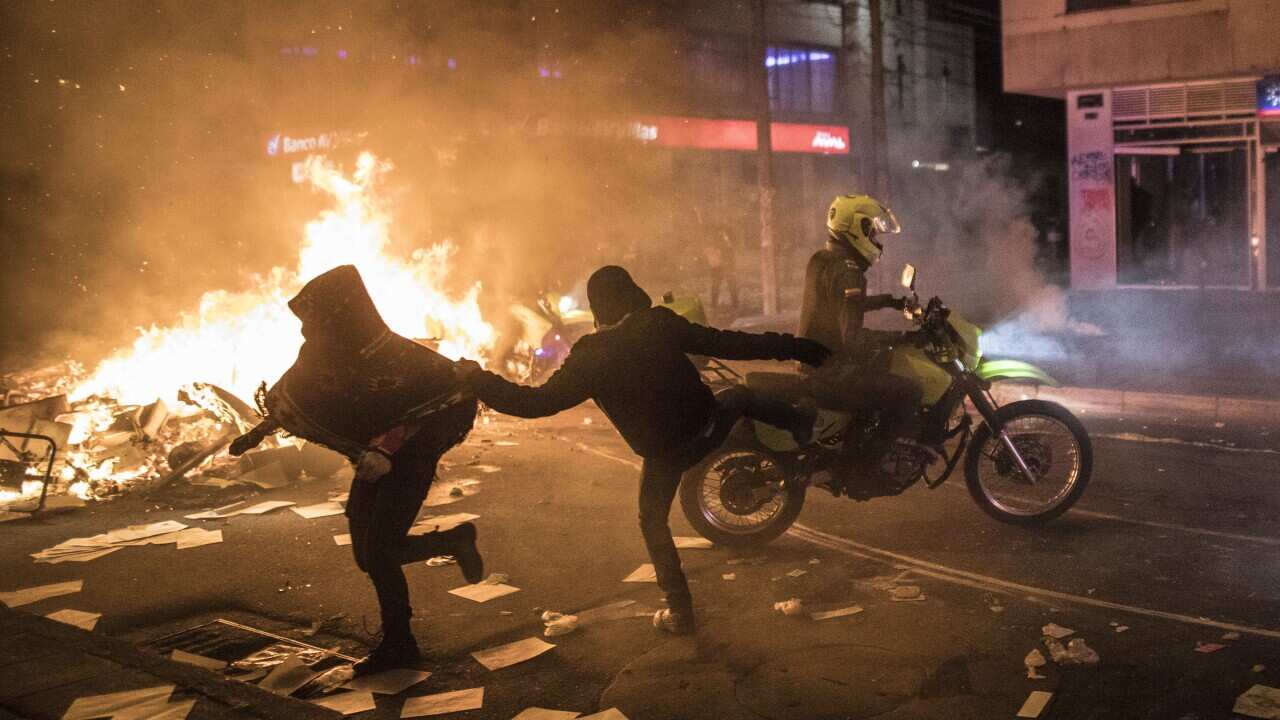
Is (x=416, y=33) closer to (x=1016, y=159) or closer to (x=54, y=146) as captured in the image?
(x=54, y=146)

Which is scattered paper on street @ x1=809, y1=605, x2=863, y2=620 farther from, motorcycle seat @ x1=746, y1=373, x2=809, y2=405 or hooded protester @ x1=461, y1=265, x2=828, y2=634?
motorcycle seat @ x1=746, y1=373, x2=809, y2=405

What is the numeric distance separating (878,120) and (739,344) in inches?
732

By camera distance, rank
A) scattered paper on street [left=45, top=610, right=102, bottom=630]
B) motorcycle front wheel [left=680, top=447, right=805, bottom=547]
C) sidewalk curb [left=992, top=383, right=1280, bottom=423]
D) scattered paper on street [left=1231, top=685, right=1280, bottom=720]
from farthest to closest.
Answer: sidewalk curb [left=992, top=383, right=1280, bottom=423]
motorcycle front wheel [left=680, top=447, right=805, bottom=547]
scattered paper on street [left=45, top=610, right=102, bottom=630]
scattered paper on street [left=1231, top=685, right=1280, bottom=720]

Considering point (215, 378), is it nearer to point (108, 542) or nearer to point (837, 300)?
point (108, 542)

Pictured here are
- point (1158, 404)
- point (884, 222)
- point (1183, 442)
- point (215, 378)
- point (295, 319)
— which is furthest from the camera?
point (295, 319)

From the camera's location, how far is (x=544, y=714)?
4.44m

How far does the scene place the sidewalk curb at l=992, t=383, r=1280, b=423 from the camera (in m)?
10.8

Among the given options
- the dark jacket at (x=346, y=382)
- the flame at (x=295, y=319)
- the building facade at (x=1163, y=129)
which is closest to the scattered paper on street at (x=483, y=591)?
the dark jacket at (x=346, y=382)

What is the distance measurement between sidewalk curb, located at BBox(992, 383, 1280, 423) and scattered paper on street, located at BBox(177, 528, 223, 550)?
6904 millimetres

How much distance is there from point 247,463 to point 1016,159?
147 ft

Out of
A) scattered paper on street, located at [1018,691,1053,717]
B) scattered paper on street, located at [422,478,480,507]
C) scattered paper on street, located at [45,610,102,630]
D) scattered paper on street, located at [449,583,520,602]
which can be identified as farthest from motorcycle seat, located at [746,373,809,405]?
scattered paper on street, located at [45,610,102,630]

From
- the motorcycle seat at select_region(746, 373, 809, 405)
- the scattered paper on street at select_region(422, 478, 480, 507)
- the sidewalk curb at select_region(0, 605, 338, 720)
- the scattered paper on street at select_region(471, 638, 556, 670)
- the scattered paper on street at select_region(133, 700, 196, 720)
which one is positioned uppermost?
the motorcycle seat at select_region(746, 373, 809, 405)

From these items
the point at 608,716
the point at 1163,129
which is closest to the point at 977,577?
the point at 608,716

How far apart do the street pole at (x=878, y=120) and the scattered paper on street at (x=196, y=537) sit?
→ 16224 mm
